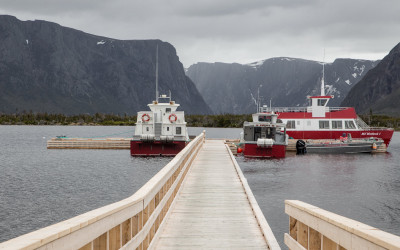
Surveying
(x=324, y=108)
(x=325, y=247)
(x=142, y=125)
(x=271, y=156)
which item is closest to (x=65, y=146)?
(x=142, y=125)

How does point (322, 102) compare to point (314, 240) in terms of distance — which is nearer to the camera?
point (314, 240)

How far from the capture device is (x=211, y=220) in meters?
10.3

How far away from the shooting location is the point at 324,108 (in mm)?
58125

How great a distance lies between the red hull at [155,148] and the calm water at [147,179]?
1.44m

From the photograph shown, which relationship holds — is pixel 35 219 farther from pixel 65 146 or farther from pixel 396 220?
pixel 65 146

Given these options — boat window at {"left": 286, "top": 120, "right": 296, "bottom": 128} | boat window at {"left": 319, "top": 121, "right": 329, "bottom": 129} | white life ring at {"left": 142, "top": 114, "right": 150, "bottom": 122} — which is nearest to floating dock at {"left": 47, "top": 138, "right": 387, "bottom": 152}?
boat window at {"left": 286, "top": 120, "right": 296, "bottom": 128}

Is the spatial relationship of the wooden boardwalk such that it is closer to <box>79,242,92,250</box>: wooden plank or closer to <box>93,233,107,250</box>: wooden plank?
<box>93,233,107,250</box>: wooden plank

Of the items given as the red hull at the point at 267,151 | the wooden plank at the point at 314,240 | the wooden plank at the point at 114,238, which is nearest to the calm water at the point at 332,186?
the red hull at the point at 267,151

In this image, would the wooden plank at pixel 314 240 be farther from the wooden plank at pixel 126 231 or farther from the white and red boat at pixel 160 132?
the white and red boat at pixel 160 132

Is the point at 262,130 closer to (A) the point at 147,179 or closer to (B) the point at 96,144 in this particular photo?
(A) the point at 147,179

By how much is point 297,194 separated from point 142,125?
24.6 meters

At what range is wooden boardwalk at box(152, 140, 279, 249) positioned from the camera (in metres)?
8.32

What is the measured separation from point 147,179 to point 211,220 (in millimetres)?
22804

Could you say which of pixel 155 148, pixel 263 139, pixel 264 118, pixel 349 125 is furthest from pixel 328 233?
pixel 349 125
